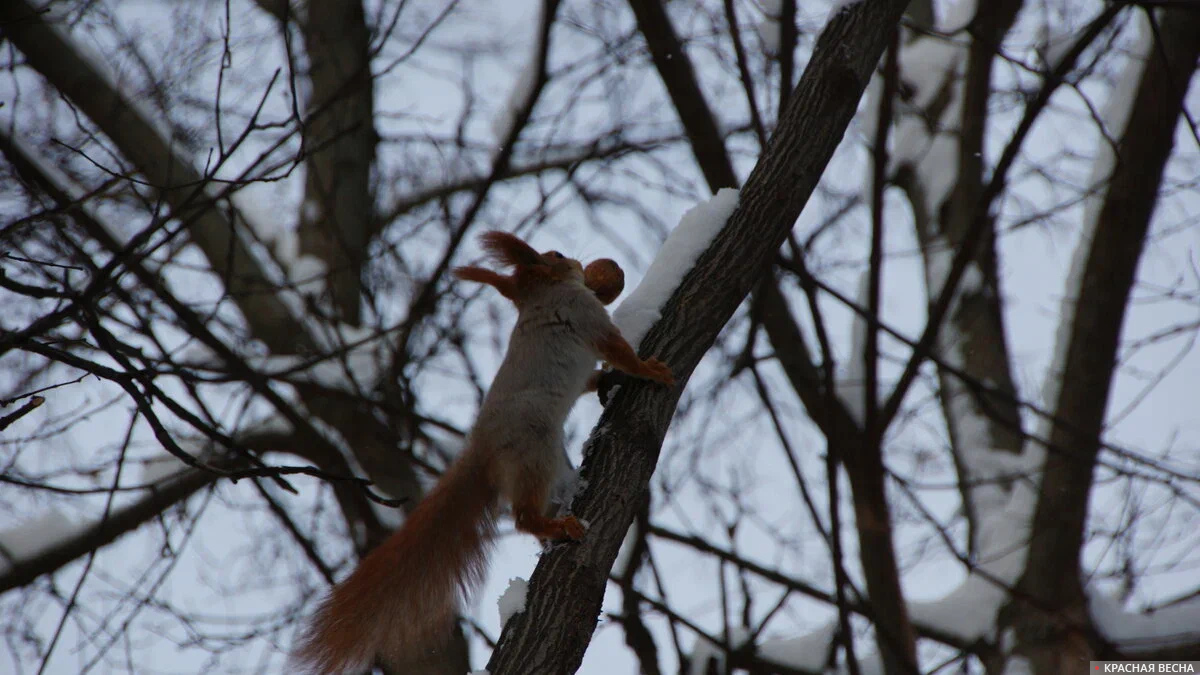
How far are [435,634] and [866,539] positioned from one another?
7.78 ft

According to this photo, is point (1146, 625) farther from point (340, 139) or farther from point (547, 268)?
point (340, 139)

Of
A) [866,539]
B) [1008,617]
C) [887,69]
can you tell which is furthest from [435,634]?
[1008,617]

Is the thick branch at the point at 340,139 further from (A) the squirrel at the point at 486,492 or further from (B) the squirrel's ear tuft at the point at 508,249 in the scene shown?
(A) the squirrel at the point at 486,492

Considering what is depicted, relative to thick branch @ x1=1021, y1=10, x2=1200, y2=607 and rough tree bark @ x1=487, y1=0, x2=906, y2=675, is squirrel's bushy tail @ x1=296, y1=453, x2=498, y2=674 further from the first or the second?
thick branch @ x1=1021, y1=10, x2=1200, y2=607

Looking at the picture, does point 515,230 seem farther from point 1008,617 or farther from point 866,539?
point 1008,617

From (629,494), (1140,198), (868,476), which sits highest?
(1140,198)

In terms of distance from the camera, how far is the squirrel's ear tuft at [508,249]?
303 centimetres

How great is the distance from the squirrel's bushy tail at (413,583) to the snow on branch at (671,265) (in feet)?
1.97

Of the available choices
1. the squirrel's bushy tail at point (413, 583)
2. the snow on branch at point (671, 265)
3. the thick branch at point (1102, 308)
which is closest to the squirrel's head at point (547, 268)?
the snow on branch at point (671, 265)

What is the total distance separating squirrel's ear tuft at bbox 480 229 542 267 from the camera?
3.03 metres

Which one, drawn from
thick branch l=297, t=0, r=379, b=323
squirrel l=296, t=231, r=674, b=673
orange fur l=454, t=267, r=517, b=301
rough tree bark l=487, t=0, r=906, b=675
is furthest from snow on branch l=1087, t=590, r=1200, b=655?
thick branch l=297, t=0, r=379, b=323

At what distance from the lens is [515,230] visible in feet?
13.9

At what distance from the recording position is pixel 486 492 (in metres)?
2.69

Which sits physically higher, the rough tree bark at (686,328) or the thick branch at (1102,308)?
the thick branch at (1102,308)
